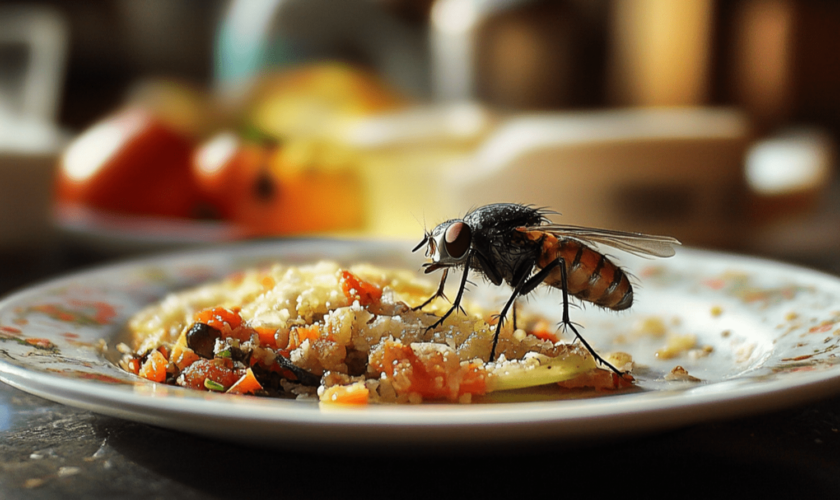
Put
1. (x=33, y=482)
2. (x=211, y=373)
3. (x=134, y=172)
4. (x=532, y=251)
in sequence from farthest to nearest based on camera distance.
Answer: (x=134, y=172), (x=532, y=251), (x=211, y=373), (x=33, y=482)

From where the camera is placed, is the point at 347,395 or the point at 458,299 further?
the point at 458,299

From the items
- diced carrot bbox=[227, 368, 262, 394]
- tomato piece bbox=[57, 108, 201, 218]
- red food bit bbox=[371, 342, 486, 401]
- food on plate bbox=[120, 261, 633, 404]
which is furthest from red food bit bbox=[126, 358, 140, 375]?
tomato piece bbox=[57, 108, 201, 218]

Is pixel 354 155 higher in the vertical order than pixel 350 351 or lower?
higher

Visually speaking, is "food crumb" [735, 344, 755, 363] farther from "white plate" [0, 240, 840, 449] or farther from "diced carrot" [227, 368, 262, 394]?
"diced carrot" [227, 368, 262, 394]

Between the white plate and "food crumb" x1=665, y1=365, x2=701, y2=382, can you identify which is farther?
"food crumb" x1=665, y1=365, x2=701, y2=382

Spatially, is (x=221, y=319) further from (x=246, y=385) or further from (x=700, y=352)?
(x=700, y=352)

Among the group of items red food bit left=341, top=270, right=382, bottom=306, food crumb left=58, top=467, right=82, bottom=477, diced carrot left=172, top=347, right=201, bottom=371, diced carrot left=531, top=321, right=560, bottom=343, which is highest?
red food bit left=341, top=270, right=382, bottom=306

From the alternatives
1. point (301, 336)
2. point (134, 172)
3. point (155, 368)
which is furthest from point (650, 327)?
point (134, 172)
